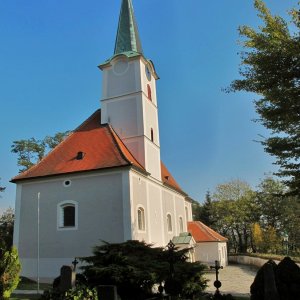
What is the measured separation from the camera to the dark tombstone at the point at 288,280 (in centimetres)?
950

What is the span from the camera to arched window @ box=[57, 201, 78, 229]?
2225cm

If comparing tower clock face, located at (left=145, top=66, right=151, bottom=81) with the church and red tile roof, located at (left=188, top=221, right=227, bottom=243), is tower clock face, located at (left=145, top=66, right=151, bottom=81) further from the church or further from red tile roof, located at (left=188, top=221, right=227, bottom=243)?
red tile roof, located at (left=188, top=221, right=227, bottom=243)

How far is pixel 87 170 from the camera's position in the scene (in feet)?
73.1

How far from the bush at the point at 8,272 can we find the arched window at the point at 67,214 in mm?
10564

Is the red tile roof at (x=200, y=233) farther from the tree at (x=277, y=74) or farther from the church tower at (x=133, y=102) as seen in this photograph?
the tree at (x=277, y=74)

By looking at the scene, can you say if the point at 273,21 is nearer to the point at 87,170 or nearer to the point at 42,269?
the point at 87,170

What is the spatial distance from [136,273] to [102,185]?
1163 centimetres

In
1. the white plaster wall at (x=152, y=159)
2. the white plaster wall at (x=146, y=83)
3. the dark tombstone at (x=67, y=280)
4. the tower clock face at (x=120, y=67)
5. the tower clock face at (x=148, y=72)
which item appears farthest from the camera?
the tower clock face at (x=148, y=72)

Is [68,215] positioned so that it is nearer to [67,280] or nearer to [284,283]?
[67,280]

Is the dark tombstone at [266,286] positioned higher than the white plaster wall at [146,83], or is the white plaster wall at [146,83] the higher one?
the white plaster wall at [146,83]

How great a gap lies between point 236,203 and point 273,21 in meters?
49.0

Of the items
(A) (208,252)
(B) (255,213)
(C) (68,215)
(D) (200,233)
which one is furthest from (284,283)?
(B) (255,213)

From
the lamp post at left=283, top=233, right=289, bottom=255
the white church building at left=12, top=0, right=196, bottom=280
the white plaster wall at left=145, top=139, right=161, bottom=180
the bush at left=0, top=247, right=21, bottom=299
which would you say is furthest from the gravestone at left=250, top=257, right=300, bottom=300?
the lamp post at left=283, top=233, right=289, bottom=255

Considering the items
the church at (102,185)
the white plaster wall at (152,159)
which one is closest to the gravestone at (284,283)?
the church at (102,185)
